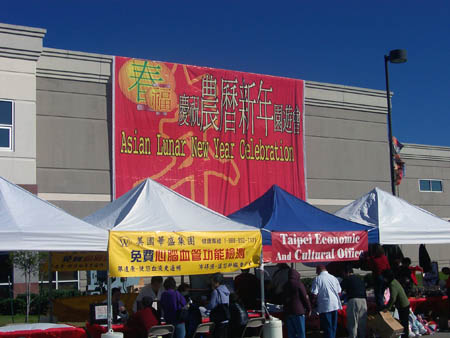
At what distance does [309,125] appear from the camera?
92.3ft

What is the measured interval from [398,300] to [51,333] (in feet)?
22.6

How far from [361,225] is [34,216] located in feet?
24.1

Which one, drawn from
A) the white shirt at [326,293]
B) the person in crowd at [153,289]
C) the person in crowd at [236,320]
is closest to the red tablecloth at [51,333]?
the person in crowd at [153,289]

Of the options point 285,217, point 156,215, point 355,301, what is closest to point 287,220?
point 285,217

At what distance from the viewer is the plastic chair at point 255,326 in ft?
36.5

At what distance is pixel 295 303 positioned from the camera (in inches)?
444

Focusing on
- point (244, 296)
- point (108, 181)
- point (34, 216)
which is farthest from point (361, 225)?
point (108, 181)

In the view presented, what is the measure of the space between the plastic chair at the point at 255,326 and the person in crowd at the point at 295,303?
19.0 inches

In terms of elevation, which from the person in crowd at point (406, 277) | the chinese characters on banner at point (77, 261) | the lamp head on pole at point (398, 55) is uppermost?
the lamp head on pole at point (398, 55)

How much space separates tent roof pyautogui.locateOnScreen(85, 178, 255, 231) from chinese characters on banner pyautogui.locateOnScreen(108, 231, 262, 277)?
186 mm

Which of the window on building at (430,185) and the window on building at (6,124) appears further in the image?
the window on building at (430,185)

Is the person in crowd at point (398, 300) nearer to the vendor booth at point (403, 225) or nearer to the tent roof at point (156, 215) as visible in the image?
the vendor booth at point (403, 225)

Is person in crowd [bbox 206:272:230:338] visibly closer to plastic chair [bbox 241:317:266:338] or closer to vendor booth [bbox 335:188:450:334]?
plastic chair [bbox 241:317:266:338]

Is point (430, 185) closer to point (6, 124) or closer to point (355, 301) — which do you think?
point (6, 124)
